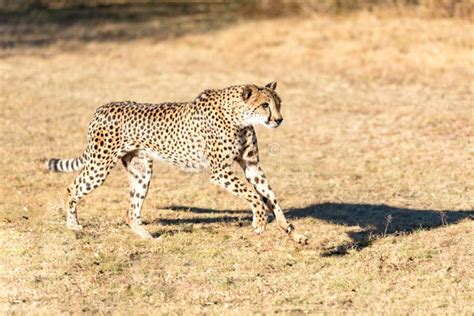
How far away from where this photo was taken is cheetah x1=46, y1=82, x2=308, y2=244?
35.2 ft

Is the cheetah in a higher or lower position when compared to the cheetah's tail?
higher

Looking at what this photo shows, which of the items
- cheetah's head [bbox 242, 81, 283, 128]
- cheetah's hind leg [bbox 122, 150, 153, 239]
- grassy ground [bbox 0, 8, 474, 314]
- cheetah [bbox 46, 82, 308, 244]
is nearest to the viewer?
grassy ground [bbox 0, 8, 474, 314]

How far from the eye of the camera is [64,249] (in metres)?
10.8

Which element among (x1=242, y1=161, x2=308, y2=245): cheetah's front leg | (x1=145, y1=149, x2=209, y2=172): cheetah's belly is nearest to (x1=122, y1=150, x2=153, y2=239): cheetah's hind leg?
(x1=145, y1=149, x2=209, y2=172): cheetah's belly

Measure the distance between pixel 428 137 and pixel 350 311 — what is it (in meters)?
8.37

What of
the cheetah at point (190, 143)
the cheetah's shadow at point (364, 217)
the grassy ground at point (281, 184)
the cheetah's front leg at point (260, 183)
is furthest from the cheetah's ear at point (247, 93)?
the cheetah's shadow at point (364, 217)

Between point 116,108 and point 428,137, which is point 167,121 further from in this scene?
point 428,137

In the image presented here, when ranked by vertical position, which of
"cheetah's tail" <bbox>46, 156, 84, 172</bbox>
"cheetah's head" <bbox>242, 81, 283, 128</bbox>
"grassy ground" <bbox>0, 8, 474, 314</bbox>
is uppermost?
"cheetah's head" <bbox>242, 81, 283, 128</bbox>

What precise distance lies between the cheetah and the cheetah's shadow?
1.00 metres

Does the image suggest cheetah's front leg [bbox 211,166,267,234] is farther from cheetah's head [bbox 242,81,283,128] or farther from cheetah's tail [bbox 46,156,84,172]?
cheetah's tail [bbox 46,156,84,172]

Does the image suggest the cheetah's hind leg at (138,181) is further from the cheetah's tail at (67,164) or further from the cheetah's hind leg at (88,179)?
the cheetah's tail at (67,164)

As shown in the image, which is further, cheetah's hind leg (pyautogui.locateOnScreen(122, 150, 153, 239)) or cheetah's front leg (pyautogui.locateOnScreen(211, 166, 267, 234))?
cheetah's hind leg (pyautogui.locateOnScreen(122, 150, 153, 239))

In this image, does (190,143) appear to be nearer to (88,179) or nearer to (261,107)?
(261,107)

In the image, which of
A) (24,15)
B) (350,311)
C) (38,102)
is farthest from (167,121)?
(24,15)
